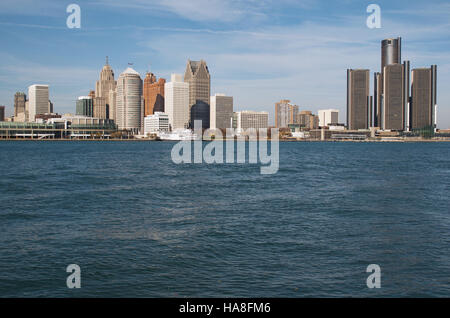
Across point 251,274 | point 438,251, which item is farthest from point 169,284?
point 438,251

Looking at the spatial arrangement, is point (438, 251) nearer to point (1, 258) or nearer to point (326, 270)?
point (326, 270)

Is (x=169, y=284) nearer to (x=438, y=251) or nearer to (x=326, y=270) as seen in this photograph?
(x=326, y=270)

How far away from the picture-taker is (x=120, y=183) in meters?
48.5

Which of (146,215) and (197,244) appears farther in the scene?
(146,215)

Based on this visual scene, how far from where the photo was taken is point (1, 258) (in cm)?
1892

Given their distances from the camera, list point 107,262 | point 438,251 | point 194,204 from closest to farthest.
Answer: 1. point 107,262
2. point 438,251
3. point 194,204

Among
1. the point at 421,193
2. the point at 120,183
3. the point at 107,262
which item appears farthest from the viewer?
the point at 120,183

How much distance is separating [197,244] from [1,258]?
872 centimetres

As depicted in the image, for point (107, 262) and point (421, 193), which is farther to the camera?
point (421, 193)

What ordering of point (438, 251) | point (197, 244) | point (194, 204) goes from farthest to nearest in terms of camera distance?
1. point (194, 204)
2. point (197, 244)
3. point (438, 251)

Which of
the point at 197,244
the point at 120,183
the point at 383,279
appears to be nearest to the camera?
the point at 383,279

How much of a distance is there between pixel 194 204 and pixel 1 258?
667 inches

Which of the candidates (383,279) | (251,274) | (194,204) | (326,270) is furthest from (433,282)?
(194,204)
